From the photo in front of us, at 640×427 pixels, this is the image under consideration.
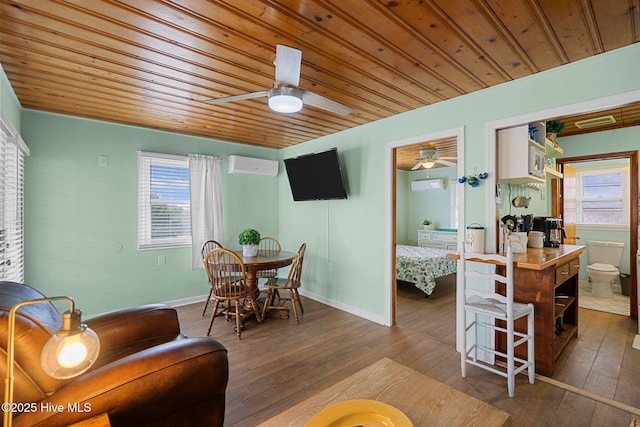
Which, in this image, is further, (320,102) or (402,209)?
(402,209)

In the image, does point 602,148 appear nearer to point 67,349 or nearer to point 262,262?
point 262,262

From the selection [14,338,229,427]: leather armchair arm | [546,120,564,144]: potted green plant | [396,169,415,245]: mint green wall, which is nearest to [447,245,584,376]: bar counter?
[546,120,564,144]: potted green plant

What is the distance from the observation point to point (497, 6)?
5.22 ft

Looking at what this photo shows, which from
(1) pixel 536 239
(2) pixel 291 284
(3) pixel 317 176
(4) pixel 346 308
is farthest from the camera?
(3) pixel 317 176

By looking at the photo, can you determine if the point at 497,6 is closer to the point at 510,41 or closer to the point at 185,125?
the point at 510,41

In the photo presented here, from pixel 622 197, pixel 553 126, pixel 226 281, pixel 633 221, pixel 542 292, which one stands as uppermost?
pixel 553 126

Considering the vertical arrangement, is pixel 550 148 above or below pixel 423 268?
above

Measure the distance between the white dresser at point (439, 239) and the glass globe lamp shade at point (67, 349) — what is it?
249 inches

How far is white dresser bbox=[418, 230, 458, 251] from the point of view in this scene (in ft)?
20.8

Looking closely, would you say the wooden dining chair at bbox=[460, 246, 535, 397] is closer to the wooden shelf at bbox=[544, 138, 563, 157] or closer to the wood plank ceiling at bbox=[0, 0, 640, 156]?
the wood plank ceiling at bbox=[0, 0, 640, 156]

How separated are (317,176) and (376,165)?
866 mm

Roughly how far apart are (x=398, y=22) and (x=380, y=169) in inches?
77.2

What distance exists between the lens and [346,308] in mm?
3967

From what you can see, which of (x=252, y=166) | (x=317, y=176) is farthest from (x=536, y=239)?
(x=252, y=166)
